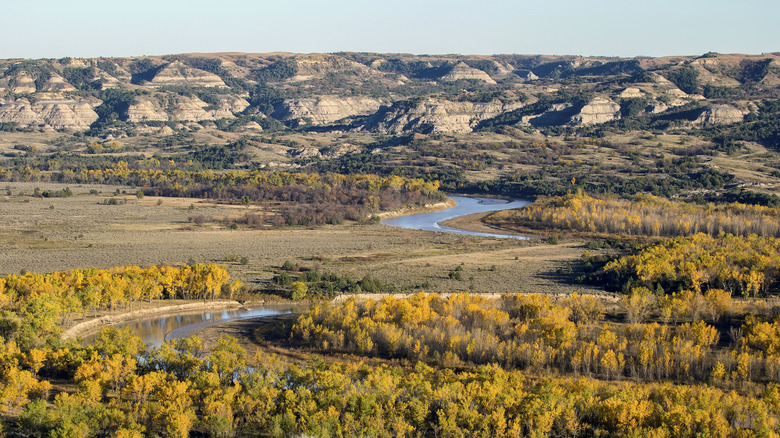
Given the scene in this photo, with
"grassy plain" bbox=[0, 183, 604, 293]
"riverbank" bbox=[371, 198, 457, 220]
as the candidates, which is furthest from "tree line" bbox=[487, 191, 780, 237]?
"riverbank" bbox=[371, 198, 457, 220]

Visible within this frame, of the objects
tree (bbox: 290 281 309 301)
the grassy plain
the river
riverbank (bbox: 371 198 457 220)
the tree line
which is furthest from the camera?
riverbank (bbox: 371 198 457 220)

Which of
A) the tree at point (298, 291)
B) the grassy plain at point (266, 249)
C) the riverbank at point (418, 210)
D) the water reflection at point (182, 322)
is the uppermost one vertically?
the tree at point (298, 291)

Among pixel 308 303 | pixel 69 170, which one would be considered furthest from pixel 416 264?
pixel 69 170

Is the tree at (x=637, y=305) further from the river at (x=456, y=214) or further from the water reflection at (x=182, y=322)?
the river at (x=456, y=214)

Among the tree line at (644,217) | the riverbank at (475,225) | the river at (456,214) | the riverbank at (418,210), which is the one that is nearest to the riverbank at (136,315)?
the river at (456,214)

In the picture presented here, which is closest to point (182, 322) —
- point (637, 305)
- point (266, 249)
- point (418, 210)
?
point (266, 249)

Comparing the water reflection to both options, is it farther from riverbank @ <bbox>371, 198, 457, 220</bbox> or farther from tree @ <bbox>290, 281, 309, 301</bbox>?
riverbank @ <bbox>371, 198, 457, 220</bbox>
